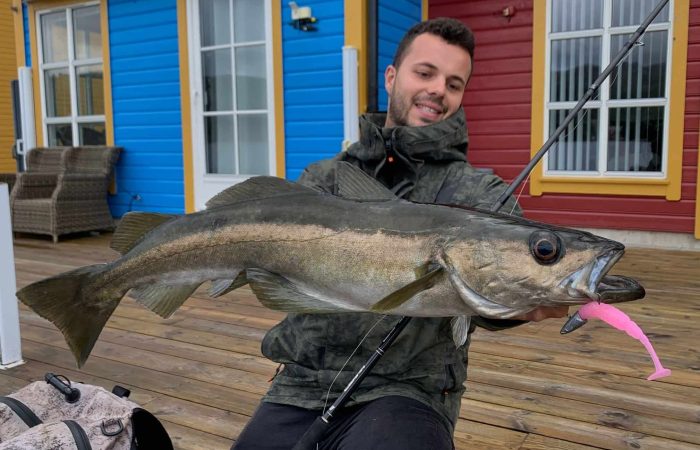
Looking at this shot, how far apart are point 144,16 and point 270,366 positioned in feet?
20.9

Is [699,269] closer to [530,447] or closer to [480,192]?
[530,447]

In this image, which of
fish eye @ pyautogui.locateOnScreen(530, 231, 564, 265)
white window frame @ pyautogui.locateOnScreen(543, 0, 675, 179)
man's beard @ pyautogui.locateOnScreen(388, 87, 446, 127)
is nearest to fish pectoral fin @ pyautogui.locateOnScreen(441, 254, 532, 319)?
fish eye @ pyautogui.locateOnScreen(530, 231, 564, 265)

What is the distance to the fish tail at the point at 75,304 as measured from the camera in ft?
5.55

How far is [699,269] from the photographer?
216 inches

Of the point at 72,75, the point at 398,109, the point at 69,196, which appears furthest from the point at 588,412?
the point at 72,75

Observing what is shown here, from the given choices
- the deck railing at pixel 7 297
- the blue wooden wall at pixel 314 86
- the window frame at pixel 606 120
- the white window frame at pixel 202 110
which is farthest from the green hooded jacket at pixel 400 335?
the white window frame at pixel 202 110

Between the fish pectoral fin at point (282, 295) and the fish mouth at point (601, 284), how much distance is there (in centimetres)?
53

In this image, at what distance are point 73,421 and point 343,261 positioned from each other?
1.15m

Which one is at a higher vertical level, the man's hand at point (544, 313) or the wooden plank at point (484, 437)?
the man's hand at point (544, 313)

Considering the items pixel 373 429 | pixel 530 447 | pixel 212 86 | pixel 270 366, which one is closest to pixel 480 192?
pixel 373 429

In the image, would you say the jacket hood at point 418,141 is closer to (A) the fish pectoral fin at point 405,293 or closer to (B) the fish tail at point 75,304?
(A) the fish pectoral fin at point 405,293

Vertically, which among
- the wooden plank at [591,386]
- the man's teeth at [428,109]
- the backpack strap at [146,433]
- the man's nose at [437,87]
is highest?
the man's nose at [437,87]

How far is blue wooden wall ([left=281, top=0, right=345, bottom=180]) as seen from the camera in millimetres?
6727

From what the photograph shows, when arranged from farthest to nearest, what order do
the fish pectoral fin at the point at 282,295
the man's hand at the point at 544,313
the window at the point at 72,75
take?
1. the window at the point at 72,75
2. the fish pectoral fin at the point at 282,295
3. the man's hand at the point at 544,313
